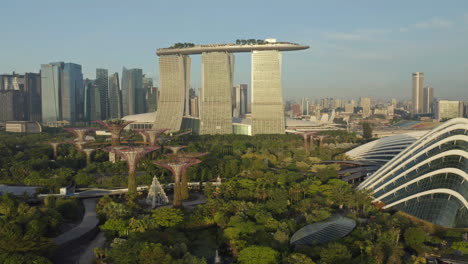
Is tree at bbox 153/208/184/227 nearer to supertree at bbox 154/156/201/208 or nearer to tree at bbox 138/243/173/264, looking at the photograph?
supertree at bbox 154/156/201/208

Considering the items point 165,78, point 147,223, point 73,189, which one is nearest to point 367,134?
point 165,78

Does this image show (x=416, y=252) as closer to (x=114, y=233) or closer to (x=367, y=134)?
(x=114, y=233)

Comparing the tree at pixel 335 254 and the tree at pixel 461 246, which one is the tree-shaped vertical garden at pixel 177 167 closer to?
the tree at pixel 335 254

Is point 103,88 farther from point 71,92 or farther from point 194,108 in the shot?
point 194,108

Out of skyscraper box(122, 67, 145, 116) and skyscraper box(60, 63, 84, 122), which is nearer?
skyscraper box(60, 63, 84, 122)

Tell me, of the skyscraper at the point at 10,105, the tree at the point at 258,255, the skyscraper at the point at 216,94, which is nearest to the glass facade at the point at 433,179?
the tree at the point at 258,255

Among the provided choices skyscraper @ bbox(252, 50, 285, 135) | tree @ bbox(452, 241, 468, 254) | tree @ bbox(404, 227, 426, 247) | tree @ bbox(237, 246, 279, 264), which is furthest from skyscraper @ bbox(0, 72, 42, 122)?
tree @ bbox(452, 241, 468, 254)
